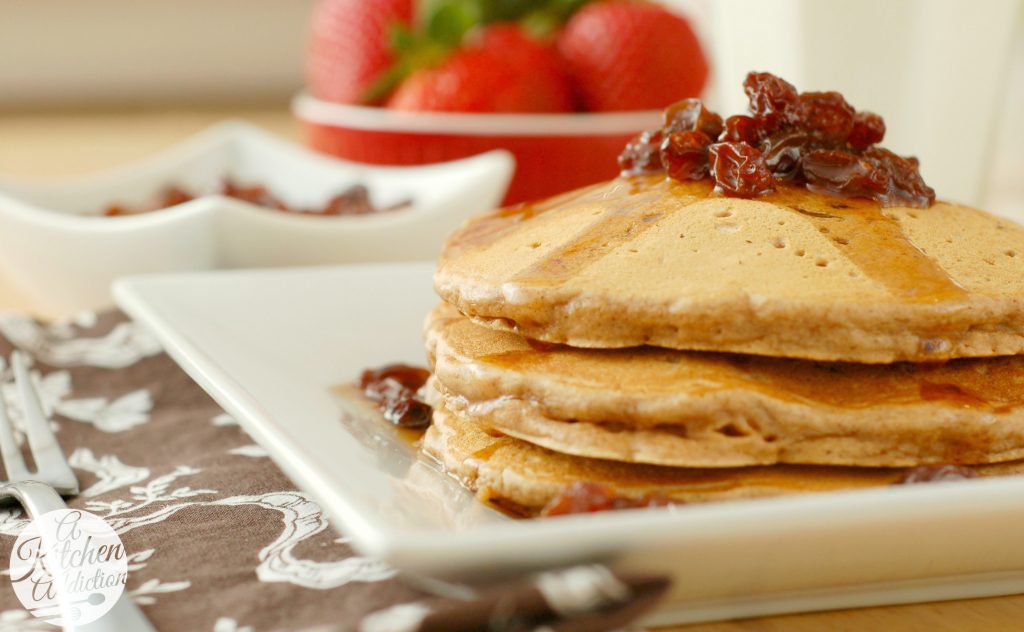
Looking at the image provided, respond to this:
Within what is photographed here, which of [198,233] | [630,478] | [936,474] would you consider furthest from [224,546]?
[198,233]

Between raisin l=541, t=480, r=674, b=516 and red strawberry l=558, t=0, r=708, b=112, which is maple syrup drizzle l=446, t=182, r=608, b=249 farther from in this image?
red strawberry l=558, t=0, r=708, b=112

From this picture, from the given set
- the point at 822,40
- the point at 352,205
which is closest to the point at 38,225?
the point at 352,205

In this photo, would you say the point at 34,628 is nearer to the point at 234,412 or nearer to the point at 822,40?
the point at 234,412

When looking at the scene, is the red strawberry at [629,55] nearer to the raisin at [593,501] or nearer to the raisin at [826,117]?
the raisin at [826,117]

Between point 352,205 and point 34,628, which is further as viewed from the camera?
point 352,205

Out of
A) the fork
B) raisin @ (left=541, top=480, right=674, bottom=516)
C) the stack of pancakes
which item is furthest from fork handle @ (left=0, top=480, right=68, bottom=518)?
raisin @ (left=541, top=480, right=674, bottom=516)

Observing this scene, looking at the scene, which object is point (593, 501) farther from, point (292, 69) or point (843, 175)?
point (292, 69)

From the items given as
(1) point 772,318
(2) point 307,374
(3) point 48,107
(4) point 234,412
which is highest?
(1) point 772,318
